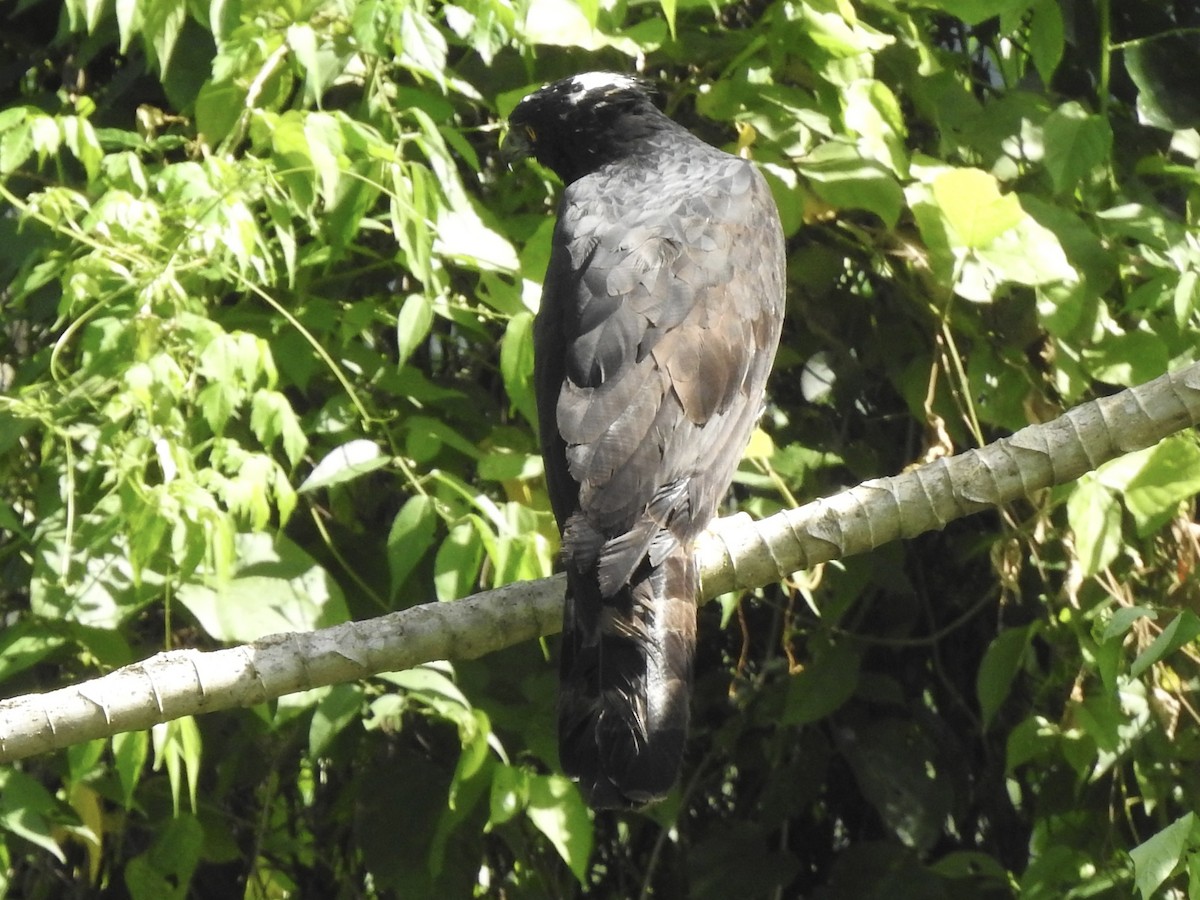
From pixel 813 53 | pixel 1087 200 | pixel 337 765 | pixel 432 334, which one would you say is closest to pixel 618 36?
pixel 813 53

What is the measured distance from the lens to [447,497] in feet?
8.63

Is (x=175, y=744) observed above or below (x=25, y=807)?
above

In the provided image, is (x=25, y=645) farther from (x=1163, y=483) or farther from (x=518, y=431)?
(x=1163, y=483)

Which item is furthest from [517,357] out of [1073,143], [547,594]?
[1073,143]

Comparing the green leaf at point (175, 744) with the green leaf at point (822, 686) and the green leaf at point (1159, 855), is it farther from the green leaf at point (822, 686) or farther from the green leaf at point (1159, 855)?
the green leaf at point (1159, 855)

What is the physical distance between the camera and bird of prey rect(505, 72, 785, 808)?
2.23 m

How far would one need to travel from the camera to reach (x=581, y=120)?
3.27 m

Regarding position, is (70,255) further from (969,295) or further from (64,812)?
(969,295)

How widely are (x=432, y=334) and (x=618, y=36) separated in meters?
0.75

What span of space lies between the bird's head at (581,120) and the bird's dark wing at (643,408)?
129 mm

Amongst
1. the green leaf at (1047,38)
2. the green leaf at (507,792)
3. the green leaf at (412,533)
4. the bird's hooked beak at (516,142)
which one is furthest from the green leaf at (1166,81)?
the green leaf at (507,792)

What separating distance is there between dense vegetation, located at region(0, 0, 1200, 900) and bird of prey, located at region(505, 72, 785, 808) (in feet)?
0.33

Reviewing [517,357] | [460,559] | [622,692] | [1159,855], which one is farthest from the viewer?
[517,357]

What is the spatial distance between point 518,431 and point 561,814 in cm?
77
